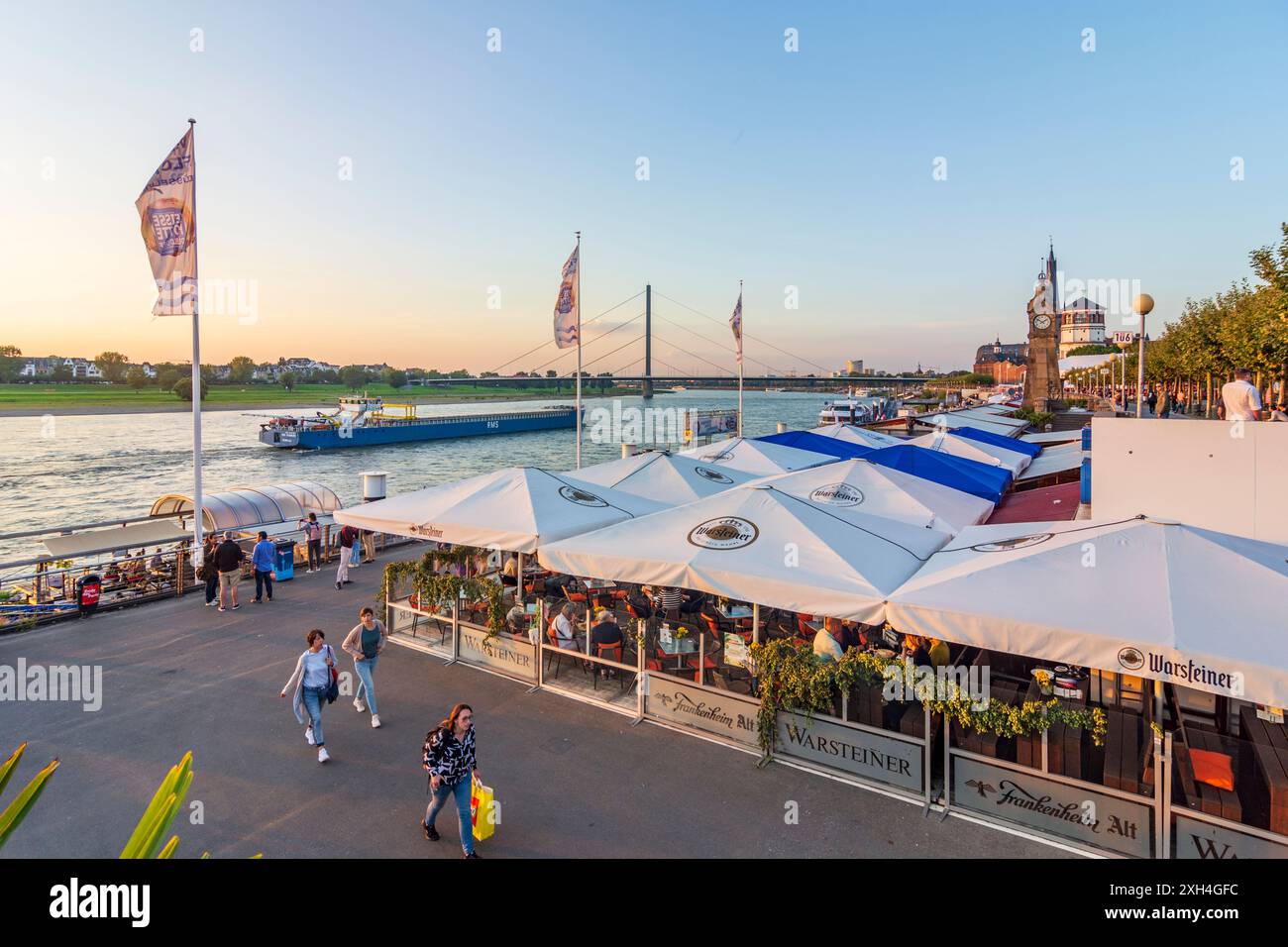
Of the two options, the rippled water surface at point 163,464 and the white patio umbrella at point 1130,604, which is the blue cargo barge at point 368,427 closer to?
the rippled water surface at point 163,464

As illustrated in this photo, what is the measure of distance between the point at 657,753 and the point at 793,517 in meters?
3.11

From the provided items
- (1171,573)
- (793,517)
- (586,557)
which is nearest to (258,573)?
(586,557)

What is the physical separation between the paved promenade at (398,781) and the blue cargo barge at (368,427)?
7937 centimetres

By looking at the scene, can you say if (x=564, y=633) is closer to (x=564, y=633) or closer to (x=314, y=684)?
(x=564, y=633)

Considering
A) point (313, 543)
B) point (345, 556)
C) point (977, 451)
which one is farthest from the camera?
point (977, 451)

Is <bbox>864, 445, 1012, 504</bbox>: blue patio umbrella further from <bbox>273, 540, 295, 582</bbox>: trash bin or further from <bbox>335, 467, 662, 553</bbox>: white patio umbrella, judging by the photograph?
<bbox>273, 540, 295, 582</bbox>: trash bin

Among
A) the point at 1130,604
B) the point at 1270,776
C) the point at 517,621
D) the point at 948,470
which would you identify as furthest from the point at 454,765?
the point at 948,470

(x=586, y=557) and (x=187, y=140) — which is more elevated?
(x=187, y=140)

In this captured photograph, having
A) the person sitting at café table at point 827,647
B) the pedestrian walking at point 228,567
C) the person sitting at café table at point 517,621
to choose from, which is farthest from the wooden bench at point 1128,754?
the pedestrian walking at point 228,567

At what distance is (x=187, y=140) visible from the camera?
14188 mm

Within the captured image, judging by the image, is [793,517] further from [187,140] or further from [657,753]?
[187,140]

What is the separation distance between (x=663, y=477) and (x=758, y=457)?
4.36m

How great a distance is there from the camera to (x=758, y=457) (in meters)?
17.4

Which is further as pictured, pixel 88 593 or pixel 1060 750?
pixel 88 593
